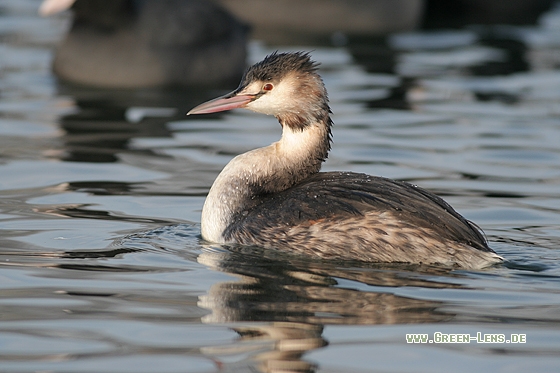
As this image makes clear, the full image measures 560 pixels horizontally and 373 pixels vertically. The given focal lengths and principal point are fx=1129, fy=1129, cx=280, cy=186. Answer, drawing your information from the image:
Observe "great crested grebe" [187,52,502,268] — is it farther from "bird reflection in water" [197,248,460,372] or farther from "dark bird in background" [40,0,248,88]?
"dark bird in background" [40,0,248,88]

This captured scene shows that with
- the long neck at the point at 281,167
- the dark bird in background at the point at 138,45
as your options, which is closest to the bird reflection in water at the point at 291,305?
the long neck at the point at 281,167

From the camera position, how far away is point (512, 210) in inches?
355

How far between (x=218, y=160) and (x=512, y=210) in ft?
9.94

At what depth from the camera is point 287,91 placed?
26.2ft

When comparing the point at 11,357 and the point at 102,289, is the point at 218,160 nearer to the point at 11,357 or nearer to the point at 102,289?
the point at 102,289

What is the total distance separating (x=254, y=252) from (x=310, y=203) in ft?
1.62

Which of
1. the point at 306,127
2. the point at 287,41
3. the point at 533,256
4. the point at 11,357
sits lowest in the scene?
the point at 11,357

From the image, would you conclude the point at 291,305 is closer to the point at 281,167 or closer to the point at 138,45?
the point at 281,167

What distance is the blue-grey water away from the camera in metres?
5.68

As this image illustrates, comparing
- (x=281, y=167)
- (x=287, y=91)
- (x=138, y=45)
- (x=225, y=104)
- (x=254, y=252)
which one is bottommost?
(x=254, y=252)

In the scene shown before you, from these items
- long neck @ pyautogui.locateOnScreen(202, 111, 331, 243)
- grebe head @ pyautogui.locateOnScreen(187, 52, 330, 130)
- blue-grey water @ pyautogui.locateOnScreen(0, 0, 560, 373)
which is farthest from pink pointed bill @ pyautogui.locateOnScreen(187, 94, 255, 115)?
blue-grey water @ pyautogui.locateOnScreen(0, 0, 560, 373)

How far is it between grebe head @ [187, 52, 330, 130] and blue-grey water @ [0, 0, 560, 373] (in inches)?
41.6

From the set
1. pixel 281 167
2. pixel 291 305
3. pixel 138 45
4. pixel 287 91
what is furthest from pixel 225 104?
pixel 138 45

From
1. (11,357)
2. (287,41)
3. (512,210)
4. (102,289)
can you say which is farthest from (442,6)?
(11,357)
